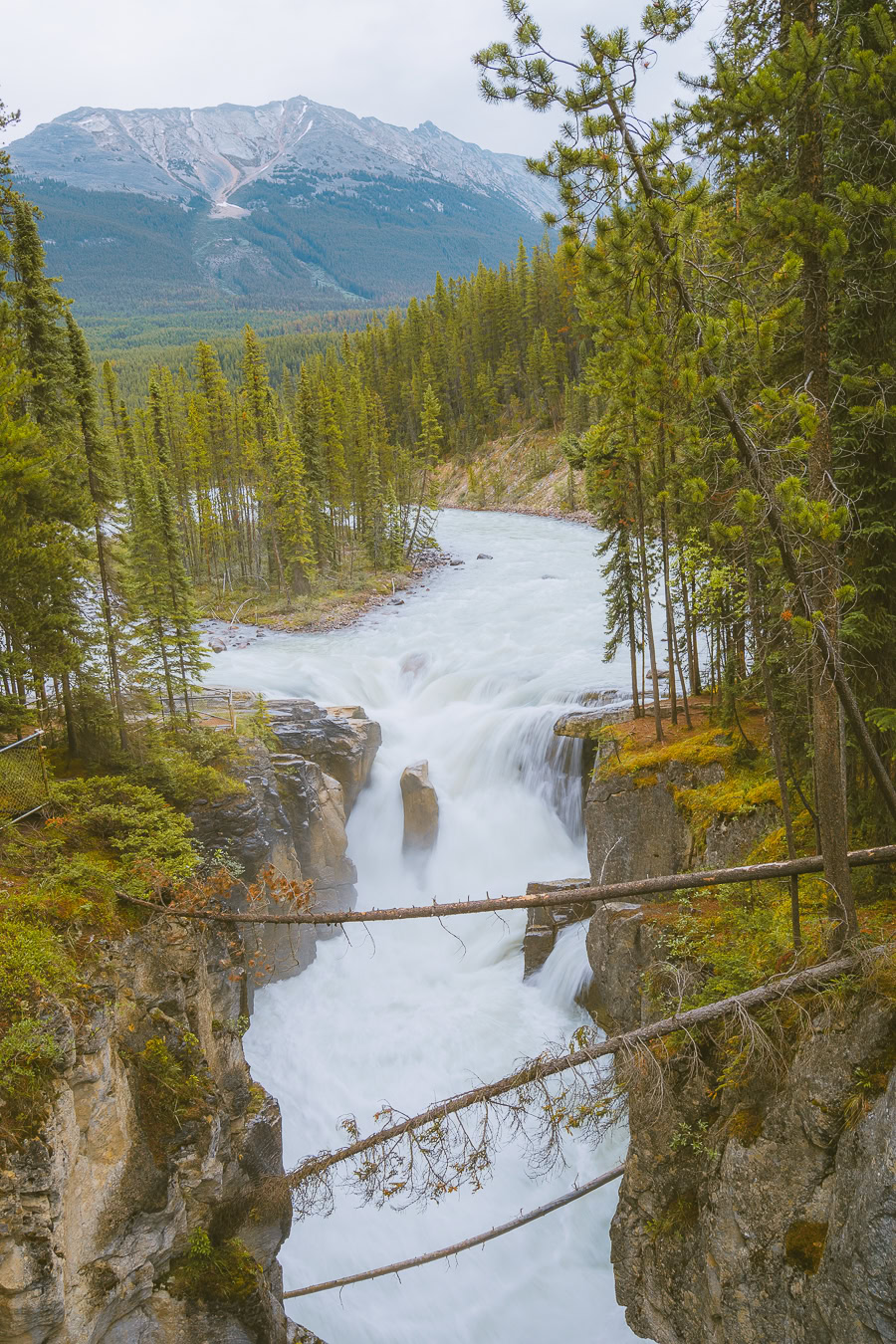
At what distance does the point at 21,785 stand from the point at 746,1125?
11296mm

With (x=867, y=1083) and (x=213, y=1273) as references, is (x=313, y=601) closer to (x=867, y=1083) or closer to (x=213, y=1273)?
(x=213, y=1273)

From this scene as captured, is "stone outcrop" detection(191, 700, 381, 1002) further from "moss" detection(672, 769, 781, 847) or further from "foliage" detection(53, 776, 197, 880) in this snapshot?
"moss" detection(672, 769, 781, 847)

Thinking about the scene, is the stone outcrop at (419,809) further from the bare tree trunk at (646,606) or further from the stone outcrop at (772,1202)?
the stone outcrop at (772,1202)

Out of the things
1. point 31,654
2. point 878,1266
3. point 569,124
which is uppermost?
point 569,124

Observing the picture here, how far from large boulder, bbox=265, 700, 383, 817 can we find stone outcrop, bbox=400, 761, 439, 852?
1.59 metres

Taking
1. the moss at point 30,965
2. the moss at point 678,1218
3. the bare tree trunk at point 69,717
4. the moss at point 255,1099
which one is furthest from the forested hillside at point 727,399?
the moss at point 255,1099

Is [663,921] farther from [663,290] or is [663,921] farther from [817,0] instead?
[817,0]

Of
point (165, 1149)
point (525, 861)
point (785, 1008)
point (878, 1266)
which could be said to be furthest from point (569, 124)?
point (525, 861)

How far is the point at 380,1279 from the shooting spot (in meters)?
12.6

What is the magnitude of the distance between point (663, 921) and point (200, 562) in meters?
46.9

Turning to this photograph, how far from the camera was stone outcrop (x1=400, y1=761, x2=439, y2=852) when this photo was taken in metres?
23.0

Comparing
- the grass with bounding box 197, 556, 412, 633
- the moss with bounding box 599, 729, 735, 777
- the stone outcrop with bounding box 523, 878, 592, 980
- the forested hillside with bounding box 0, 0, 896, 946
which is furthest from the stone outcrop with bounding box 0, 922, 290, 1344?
the grass with bounding box 197, 556, 412, 633

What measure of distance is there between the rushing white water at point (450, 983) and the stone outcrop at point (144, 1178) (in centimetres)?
326

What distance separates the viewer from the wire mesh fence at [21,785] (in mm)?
11430
